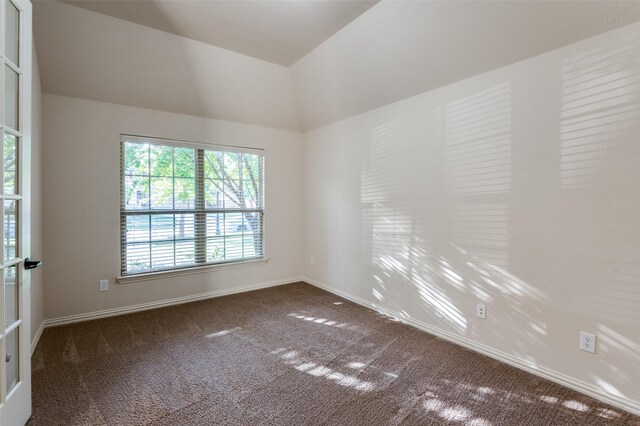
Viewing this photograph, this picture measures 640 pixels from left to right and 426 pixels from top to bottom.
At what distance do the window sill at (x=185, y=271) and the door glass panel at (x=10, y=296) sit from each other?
74.4 inches

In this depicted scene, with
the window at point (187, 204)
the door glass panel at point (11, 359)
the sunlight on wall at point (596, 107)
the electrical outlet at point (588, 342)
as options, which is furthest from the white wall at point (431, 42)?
the door glass panel at point (11, 359)

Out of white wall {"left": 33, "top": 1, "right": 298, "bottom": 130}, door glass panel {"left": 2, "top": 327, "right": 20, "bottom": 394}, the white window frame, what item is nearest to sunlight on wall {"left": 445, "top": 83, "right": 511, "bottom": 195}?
white wall {"left": 33, "top": 1, "right": 298, "bottom": 130}

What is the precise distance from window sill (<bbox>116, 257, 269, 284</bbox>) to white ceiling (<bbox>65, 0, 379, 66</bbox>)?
264cm

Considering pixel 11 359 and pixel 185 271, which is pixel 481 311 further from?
pixel 185 271

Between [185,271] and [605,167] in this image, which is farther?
[185,271]

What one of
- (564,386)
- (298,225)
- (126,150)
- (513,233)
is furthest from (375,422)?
(126,150)

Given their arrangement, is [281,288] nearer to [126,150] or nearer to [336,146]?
[336,146]

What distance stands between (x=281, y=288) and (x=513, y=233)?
3.08 meters

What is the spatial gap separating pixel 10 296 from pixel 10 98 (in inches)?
41.4

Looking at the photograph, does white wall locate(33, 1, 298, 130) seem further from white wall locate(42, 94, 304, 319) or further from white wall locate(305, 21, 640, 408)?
white wall locate(305, 21, 640, 408)

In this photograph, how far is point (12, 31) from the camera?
5.39 ft

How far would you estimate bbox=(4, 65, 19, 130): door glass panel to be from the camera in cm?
159

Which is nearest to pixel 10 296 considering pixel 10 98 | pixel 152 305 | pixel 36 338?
pixel 10 98

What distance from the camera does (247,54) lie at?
11.6 ft
